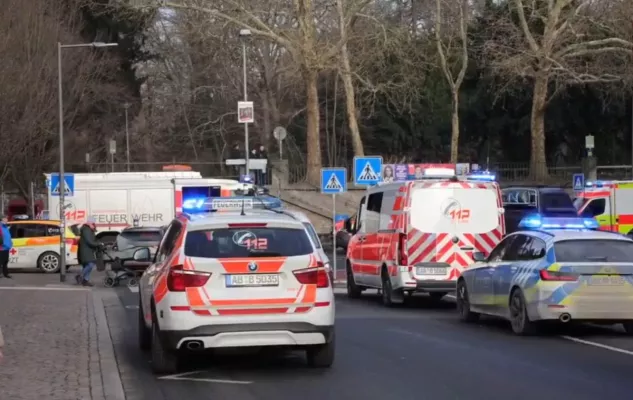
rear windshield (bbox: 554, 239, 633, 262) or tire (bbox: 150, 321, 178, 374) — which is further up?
rear windshield (bbox: 554, 239, 633, 262)

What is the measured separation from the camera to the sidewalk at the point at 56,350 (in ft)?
35.8

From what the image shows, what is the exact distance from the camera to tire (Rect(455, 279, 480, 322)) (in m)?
17.6

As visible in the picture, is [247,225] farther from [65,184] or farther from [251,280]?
[65,184]

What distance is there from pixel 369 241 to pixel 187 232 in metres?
10.9

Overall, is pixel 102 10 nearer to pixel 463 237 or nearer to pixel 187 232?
pixel 463 237

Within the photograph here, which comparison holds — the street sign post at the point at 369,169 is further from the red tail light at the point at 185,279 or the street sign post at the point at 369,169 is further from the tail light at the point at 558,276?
the red tail light at the point at 185,279

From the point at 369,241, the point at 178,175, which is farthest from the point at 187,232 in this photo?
the point at 178,175

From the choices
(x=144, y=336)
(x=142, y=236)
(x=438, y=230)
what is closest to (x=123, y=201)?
(x=142, y=236)

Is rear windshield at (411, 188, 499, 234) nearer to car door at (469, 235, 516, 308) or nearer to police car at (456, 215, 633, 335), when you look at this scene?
car door at (469, 235, 516, 308)

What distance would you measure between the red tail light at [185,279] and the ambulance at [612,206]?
24.3m

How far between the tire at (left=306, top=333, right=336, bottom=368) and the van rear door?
8071mm

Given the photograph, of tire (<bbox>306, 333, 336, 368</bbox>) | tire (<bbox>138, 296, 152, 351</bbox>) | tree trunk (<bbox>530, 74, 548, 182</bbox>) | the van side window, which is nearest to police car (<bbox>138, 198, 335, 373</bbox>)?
tire (<bbox>306, 333, 336, 368</bbox>)

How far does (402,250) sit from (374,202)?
7.87 ft

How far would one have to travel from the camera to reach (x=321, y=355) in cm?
1216
